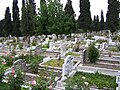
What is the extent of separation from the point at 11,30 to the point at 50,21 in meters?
11.2

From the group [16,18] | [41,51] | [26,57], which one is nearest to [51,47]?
[41,51]

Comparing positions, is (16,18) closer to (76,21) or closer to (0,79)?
(76,21)

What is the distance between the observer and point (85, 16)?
39.9 m

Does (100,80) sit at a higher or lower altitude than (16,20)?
lower

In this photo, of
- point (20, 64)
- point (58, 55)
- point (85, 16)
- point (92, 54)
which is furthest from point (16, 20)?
point (92, 54)

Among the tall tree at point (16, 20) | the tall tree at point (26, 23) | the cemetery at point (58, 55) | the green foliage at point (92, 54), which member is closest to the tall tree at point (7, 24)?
the cemetery at point (58, 55)

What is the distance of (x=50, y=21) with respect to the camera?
121 feet

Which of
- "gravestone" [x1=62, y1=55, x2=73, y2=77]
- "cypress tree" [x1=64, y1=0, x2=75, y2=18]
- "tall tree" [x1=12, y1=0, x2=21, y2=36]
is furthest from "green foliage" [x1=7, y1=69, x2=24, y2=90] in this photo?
"tall tree" [x1=12, y1=0, x2=21, y2=36]

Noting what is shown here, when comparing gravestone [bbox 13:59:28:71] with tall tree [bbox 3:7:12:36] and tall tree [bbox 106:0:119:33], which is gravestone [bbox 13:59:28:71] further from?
tall tree [bbox 3:7:12:36]

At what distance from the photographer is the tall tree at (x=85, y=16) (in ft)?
130

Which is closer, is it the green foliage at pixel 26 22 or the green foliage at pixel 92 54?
the green foliage at pixel 92 54

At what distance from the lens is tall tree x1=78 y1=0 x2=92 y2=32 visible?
130ft

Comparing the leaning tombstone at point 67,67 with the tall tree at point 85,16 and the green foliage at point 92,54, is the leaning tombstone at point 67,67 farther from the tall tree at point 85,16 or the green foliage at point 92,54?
the tall tree at point 85,16

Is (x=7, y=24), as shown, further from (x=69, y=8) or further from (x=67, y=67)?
(x=67, y=67)
